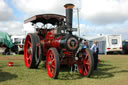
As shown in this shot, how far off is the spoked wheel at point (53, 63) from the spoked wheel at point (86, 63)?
1.09 metres

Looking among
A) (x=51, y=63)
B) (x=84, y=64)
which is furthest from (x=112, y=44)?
(x=51, y=63)

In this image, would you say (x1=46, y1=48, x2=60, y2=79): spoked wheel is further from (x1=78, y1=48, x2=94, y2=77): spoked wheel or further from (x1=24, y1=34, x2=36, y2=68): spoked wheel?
(x1=24, y1=34, x2=36, y2=68): spoked wheel

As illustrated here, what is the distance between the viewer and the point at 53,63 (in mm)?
5203

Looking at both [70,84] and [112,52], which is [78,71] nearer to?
[70,84]

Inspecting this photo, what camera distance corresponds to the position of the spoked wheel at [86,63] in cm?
520

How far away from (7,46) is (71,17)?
1266 cm

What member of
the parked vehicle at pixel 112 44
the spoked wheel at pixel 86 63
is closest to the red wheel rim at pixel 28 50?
the spoked wheel at pixel 86 63

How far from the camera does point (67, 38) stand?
5484 mm

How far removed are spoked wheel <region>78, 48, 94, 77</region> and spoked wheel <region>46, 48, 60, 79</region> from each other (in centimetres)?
109

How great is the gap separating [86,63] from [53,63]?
3.75 ft

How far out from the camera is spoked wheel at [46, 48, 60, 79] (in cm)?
476

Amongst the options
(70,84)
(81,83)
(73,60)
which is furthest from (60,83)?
(73,60)

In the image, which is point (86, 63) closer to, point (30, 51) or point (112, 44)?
point (30, 51)

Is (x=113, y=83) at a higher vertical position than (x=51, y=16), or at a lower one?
lower
